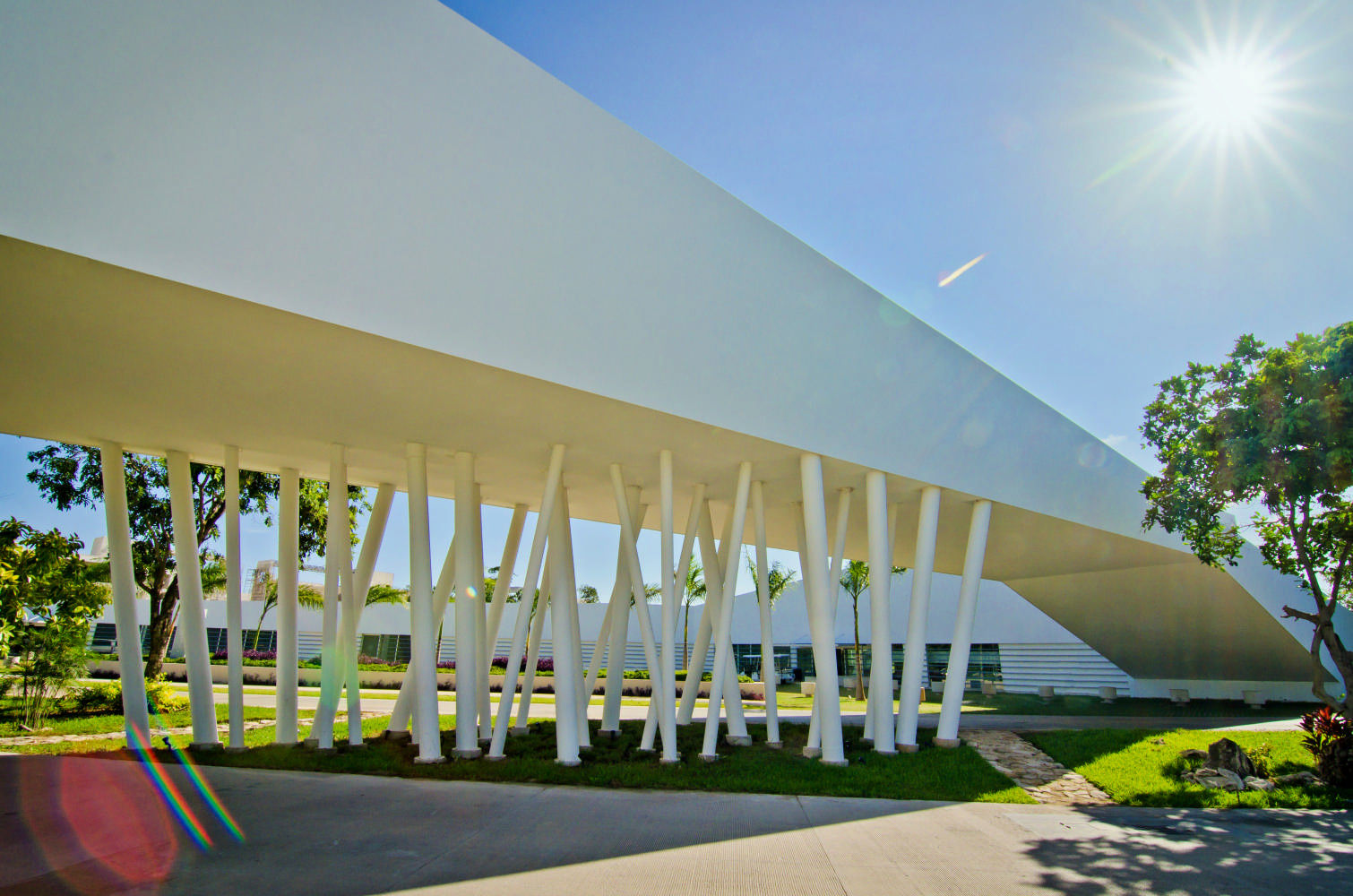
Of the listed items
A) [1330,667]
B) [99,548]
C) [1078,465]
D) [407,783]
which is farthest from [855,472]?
[99,548]

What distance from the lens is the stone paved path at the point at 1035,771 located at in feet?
37.2

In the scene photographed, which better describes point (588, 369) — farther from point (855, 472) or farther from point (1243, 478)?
point (1243, 478)

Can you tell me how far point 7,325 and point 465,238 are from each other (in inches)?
201

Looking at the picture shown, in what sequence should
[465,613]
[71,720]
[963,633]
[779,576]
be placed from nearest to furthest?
[465,613] → [963,633] → [71,720] → [779,576]

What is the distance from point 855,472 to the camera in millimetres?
14867

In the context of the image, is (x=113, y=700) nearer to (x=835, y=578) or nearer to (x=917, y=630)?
(x=835, y=578)

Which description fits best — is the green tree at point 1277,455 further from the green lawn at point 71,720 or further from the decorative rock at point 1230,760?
the green lawn at point 71,720

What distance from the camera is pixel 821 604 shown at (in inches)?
541

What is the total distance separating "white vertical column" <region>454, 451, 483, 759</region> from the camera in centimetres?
1301

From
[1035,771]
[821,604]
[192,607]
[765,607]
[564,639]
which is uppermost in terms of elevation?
[192,607]

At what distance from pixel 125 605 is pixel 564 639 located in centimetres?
749

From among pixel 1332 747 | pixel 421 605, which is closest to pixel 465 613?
pixel 421 605

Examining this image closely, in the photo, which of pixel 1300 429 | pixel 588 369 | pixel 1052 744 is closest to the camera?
pixel 588 369

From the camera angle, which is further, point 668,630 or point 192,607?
point 192,607
